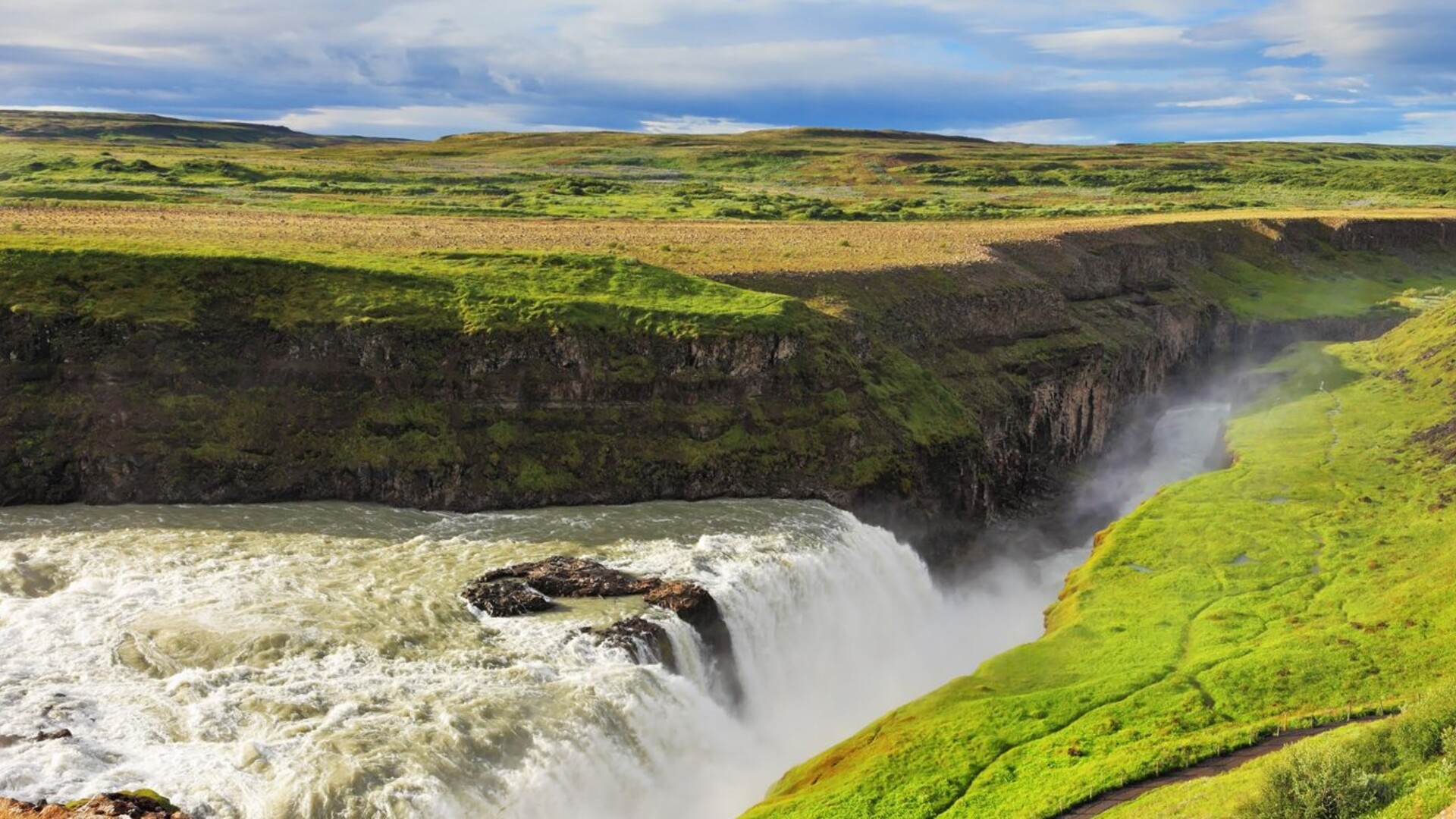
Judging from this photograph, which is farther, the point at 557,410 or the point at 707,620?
the point at 557,410

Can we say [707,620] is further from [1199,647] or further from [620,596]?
[1199,647]

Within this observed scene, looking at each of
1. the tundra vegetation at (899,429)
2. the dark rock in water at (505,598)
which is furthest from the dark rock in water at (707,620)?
the tundra vegetation at (899,429)

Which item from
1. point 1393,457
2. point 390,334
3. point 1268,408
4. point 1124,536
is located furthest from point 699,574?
point 1268,408

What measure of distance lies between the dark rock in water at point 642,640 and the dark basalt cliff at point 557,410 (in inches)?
589

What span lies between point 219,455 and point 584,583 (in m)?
18.7

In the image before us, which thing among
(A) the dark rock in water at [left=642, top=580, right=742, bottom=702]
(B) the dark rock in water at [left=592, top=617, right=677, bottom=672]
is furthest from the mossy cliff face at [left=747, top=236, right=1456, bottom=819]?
(B) the dark rock in water at [left=592, top=617, right=677, bottom=672]

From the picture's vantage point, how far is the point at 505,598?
4066 cm

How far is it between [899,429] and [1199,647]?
20.8 metres

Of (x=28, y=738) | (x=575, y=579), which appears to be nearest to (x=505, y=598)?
(x=575, y=579)

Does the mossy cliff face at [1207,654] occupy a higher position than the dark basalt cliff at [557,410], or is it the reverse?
the dark basalt cliff at [557,410]

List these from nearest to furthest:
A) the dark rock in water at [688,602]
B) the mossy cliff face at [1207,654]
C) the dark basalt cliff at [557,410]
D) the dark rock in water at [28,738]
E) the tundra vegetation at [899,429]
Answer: the dark rock in water at [28,738] < the mossy cliff face at [1207,654] < the tundra vegetation at [899,429] < the dark rock in water at [688,602] < the dark basalt cliff at [557,410]

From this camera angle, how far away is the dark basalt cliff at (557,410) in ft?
162

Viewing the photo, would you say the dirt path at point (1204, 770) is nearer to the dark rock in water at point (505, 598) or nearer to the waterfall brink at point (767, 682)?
the waterfall brink at point (767, 682)

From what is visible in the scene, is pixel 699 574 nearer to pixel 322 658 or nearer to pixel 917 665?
pixel 917 665
